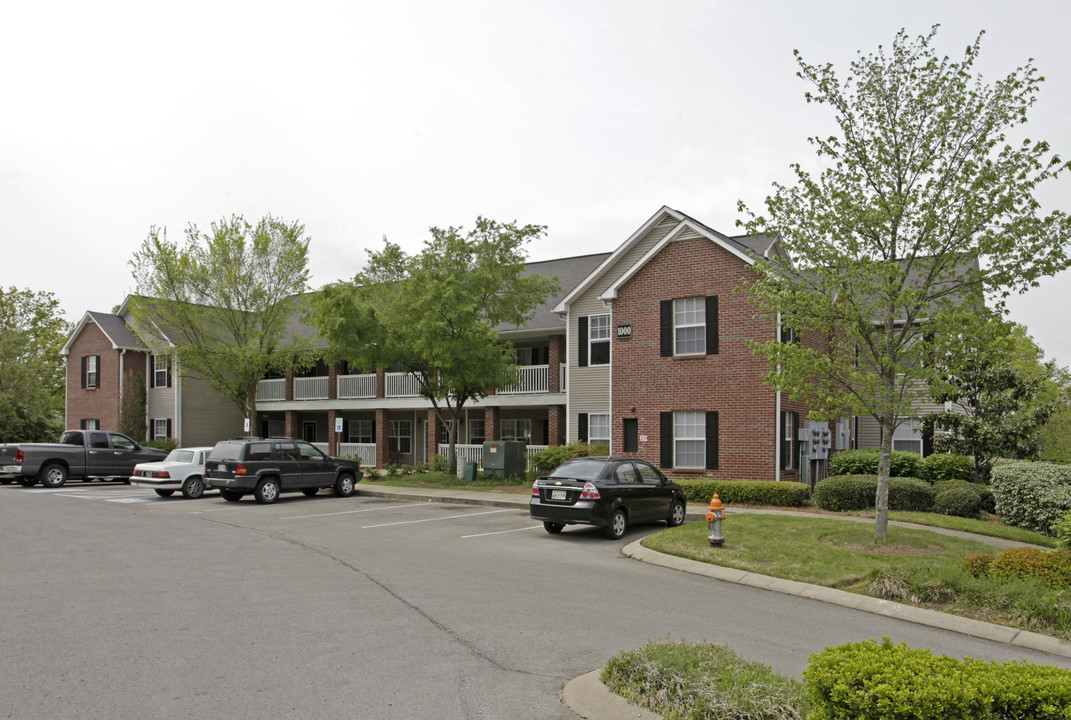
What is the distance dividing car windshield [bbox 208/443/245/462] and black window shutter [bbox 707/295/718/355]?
1287 centimetres

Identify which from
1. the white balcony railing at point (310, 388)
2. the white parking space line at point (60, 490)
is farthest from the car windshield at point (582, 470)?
the white balcony railing at point (310, 388)

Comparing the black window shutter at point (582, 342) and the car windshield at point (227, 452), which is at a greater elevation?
the black window shutter at point (582, 342)

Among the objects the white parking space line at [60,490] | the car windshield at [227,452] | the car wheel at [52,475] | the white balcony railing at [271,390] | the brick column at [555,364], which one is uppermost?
the brick column at [555,364]

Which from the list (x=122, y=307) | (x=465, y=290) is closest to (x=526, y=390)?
(x=465, y=290)

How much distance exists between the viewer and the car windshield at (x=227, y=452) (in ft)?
70.2

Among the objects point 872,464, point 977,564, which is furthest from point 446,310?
point 977,564

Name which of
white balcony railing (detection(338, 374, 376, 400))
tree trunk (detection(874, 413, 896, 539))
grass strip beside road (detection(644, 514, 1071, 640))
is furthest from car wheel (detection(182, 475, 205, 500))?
tree trunk (detection(874, 413, 896, 539))

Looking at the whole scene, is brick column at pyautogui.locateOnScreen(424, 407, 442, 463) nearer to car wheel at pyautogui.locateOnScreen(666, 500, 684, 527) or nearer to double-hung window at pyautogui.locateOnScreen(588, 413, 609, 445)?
double-hung window at pyautogui.locateOnScreen(588, 413, 609, 445)

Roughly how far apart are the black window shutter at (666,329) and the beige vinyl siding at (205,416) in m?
24.1

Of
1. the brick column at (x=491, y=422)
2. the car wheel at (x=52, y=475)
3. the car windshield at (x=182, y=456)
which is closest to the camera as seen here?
the car windshield at (x=182, y=456)

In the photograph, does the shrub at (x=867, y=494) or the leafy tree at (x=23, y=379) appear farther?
the leafy tree at (x=23, y=379)

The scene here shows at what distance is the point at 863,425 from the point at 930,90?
1785cm

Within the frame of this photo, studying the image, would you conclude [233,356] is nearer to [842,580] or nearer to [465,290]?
[465,290]

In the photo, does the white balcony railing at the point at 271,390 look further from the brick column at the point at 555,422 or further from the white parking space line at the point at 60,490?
the brick column at the point at 555,422
